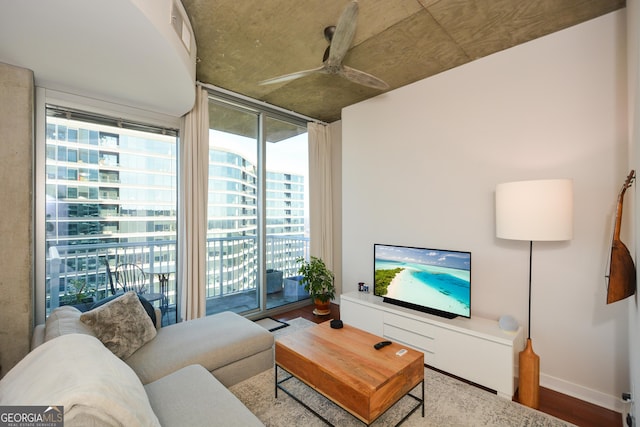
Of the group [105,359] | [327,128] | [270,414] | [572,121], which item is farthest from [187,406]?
[327,128]

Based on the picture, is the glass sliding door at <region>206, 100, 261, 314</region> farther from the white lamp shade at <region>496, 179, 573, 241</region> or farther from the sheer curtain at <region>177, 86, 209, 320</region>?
the white lamp shade at <region>496, 179, 573, 241</region>

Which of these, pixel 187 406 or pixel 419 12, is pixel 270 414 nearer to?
pixel 187 406

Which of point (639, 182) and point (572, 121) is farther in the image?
point (572, 121)

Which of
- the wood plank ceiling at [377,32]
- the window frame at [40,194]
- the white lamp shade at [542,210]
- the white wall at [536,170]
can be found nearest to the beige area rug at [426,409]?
the white wall at [536,170]

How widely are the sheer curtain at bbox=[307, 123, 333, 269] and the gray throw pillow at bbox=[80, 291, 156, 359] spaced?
254cm

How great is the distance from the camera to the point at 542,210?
204cm

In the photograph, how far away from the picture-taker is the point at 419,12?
2160 millimetres

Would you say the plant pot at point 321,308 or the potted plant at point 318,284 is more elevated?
the potted plant at point 318,284

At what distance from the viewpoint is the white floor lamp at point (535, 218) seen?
2.03 metres

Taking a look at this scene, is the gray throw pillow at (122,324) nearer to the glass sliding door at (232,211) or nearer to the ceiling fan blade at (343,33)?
the glass sliding door at (232,211)

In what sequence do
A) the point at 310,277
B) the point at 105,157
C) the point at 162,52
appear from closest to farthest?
the point at 162,52 < the point at 105,157 < the point at 310,277

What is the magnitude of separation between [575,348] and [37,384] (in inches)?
128

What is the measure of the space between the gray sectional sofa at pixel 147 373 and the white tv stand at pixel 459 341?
1.23 meters

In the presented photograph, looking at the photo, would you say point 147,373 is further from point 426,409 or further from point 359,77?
point 359,77
